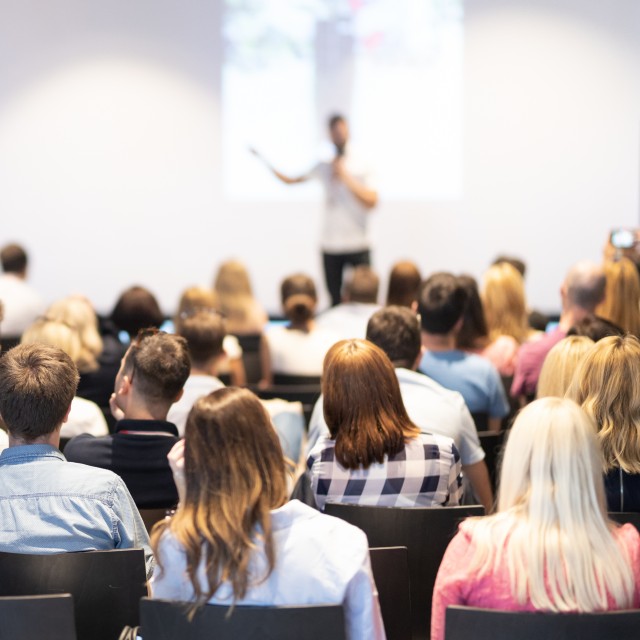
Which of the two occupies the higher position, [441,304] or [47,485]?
[441,304]

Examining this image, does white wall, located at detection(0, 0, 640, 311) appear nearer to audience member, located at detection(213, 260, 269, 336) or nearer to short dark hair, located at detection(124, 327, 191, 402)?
audience member, located at detection(213, 260, 269, 336)

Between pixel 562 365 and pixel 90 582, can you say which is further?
pixel 562 365

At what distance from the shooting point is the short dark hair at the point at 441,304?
3803mm

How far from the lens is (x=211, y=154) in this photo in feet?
29.2

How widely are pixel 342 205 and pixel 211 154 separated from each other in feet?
6.21

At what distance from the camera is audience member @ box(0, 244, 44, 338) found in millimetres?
6207

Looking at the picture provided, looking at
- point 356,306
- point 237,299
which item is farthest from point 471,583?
point 237,299

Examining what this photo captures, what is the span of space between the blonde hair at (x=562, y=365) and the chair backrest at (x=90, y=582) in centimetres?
147

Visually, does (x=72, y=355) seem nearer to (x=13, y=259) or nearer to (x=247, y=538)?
(x=247, y=538)

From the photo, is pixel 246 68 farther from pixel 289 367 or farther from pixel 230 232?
pixel 289 367

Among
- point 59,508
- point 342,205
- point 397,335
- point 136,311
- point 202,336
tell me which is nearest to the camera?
point 59,508

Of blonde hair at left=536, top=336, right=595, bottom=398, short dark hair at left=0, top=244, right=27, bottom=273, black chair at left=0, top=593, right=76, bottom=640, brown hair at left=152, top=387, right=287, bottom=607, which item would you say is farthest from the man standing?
black chair at left=0, top=593, right=76, bottom=640

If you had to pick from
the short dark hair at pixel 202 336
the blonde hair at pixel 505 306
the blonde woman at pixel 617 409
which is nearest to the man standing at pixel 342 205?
the blonde hair at pixel 505 306

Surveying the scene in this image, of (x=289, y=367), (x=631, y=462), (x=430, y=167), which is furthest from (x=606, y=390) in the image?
(x=430, y=167)
